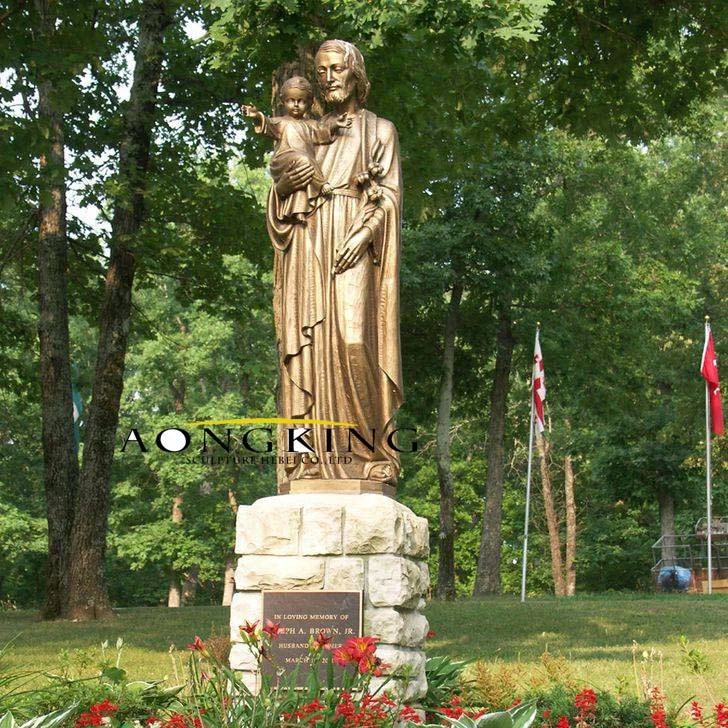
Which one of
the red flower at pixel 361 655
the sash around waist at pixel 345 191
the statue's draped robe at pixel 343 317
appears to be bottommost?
the red flower at pixel 361 655

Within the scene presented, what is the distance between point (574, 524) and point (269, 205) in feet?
110

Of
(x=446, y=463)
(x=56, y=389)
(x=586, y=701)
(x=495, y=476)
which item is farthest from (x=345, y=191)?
(x=495, y=476)

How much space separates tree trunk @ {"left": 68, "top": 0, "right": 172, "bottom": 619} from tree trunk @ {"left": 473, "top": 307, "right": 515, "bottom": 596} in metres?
10.7

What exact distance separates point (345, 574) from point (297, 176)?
2642 millimetres

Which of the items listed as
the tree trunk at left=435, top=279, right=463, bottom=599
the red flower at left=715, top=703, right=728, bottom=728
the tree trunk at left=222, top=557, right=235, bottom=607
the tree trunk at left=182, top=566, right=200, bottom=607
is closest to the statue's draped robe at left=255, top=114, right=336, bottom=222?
the red flower at left=715, top=703, right=728, bottom=728

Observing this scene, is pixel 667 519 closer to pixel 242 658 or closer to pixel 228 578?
pixel 228 578

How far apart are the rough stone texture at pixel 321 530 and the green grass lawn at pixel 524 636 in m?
2.11

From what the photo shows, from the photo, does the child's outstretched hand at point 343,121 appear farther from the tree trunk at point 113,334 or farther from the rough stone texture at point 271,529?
the tree trunk at point 113,334

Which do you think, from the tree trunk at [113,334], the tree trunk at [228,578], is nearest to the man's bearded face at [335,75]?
the tree trunk at [113,334]

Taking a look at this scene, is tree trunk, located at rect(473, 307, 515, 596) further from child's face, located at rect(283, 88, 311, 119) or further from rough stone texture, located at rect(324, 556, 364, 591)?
rough stone texture, located at rect(324, 556, 364, 591)

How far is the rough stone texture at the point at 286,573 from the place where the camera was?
24.3ft

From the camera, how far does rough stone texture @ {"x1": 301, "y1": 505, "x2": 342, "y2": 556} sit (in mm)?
7410

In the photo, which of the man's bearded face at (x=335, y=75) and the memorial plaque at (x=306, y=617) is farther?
the man's bearded face at (x=335, y=75)

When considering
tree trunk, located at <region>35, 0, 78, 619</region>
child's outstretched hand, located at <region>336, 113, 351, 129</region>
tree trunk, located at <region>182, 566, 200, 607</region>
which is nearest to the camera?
child's outstretched hand, located at <region>336, 113, 351, 129</region>
